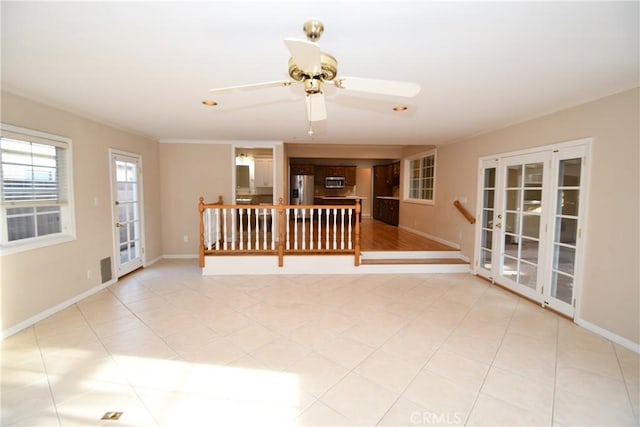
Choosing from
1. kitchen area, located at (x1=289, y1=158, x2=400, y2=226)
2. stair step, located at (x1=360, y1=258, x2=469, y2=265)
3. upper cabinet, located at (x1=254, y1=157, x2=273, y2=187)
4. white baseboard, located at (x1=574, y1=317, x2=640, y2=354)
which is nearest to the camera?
white baseboard, located at (x1=574, y1=317, x2=640, y2=354)

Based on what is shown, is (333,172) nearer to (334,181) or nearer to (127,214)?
(334,181)

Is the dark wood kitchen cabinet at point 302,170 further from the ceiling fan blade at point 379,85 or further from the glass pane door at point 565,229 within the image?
the ceiling fan blade at point 379,85

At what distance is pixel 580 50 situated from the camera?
1.98 meters

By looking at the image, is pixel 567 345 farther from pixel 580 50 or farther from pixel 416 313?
pixel 580 50

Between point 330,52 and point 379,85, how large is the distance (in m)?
0.59

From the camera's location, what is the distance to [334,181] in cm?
1020

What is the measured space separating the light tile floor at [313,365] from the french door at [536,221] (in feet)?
1.31

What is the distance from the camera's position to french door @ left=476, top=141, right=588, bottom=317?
322 cm

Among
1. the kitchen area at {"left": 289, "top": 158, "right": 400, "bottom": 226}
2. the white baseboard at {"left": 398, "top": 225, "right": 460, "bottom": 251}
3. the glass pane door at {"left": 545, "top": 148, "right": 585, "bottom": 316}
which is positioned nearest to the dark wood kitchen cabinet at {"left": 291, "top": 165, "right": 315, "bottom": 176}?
the kitchen area at {"left": 289, "top": 158, "right": 400, "bottom": 226}

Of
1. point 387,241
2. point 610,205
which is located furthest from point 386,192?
point 610,205

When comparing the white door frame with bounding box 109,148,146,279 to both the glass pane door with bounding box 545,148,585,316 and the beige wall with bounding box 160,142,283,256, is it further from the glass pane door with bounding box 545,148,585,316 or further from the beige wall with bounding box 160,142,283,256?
the glass pane door with bounding box 545,148,585,316

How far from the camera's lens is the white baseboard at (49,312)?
9.15 feet

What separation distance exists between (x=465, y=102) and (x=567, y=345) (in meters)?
2.64

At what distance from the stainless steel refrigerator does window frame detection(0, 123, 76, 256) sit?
620cm
